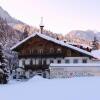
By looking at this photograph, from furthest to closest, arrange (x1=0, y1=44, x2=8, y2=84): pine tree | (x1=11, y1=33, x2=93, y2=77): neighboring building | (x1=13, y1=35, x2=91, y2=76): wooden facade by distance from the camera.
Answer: (x1=13, y1=35, x2=91, y2=76): wooden facade, (x1=11, y1=33, x2=93, y2=77): neighboring building, (x1=0, y1=44, x2=8, y2=84): pine tree

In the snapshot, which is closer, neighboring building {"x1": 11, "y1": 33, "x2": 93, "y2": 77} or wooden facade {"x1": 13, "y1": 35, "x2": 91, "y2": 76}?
neighboring building {"x1": 11, "y1": 33, "x2": 93, "y2": 77}

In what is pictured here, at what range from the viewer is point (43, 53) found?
62312 millimetres

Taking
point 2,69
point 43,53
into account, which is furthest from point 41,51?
point 2,69

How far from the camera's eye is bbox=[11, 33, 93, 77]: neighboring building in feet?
201

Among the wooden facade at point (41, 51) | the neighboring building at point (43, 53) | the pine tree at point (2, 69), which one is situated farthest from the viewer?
the wooden facade at point (41, 51)

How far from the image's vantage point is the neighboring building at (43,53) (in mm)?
61125

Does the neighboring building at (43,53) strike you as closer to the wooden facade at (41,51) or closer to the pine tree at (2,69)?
the wooden facade at (41,51)

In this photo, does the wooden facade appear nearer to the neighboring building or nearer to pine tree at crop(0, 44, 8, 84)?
the neighboring building

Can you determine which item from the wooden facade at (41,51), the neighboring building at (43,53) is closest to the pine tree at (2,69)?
the neighboring building at (43,53)

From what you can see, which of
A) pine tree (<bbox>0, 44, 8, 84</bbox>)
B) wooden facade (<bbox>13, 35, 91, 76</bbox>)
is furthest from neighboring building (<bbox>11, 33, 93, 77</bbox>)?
pine tree (<bbox>0, 44, 8, 84</bbox>)

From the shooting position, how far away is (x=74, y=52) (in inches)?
2403

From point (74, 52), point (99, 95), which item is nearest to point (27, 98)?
point (99, 95)

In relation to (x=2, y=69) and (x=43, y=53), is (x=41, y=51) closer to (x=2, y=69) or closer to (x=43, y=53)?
(x=43, y=53)

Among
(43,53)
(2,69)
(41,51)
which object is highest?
(41,51)
